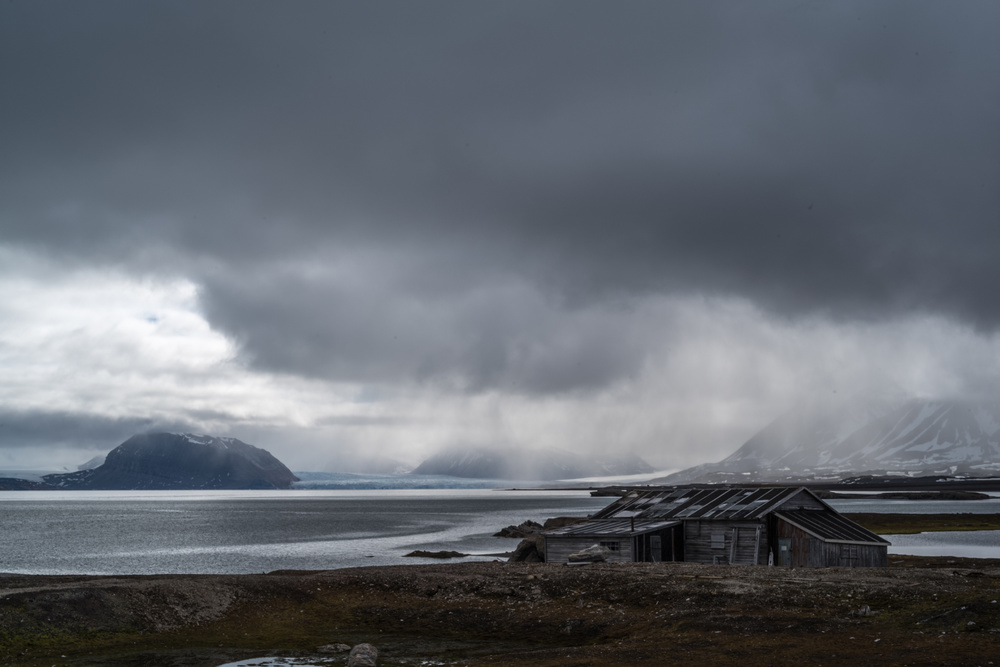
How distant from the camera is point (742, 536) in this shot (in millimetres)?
53281

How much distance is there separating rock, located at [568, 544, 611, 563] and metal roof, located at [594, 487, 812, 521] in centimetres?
866

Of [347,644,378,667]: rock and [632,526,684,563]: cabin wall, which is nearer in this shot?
[347,644,378,667]: rock

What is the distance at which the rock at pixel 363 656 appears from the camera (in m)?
27.8

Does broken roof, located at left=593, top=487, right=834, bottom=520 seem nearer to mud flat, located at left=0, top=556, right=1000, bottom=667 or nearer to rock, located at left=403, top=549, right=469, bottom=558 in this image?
mud flat, located at left=0, top=556, right=1000, bottom=667

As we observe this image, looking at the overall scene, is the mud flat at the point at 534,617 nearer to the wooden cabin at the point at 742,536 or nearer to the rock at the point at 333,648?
the rock at the point at 333,648

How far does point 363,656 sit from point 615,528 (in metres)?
29.5

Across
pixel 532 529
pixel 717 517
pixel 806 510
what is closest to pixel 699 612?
pixel 717 517

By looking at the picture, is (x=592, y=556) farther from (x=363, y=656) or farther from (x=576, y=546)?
(x=363, y=656)

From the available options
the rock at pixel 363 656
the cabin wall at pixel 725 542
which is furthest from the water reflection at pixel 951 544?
the rock at pixel 363 656

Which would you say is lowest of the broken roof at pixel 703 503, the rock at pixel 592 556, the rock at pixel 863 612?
the rock at pixel 592 556

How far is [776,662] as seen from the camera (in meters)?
23.4

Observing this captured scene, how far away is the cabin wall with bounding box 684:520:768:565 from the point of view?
172 feet

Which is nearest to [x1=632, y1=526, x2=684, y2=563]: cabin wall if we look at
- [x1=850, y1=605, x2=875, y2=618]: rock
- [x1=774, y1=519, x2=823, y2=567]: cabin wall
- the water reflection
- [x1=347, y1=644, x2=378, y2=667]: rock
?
[x1=774, y1=519, x2=823, y2=567]: cabin wall

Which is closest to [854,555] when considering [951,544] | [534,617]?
[534,617]
